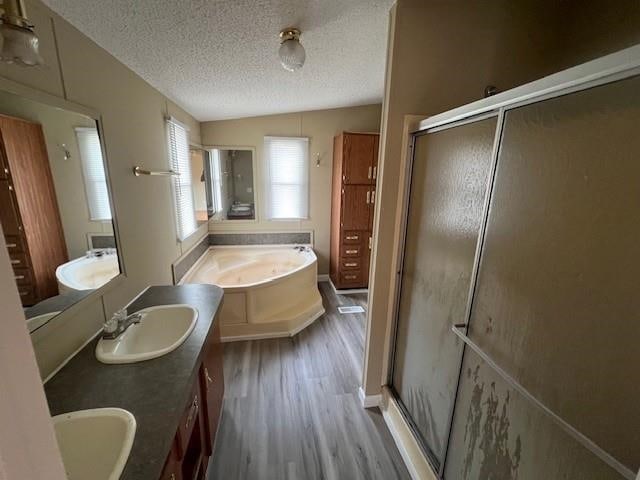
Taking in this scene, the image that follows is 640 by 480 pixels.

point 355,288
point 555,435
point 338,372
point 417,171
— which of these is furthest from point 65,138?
point 355,288

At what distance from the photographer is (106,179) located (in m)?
1.45

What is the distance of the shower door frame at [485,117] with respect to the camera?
0.66 meters

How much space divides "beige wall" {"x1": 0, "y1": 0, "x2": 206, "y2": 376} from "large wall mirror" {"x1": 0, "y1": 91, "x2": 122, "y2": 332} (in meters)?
0.08

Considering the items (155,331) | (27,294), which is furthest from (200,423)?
(27,294)

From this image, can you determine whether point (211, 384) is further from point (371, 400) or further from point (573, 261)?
point (573, 261)

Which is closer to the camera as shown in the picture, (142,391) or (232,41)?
(142,391)

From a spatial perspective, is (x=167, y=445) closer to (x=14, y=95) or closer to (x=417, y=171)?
(x=14, y=95)

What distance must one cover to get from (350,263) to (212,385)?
7.96ft

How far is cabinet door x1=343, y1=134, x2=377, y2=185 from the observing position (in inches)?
130

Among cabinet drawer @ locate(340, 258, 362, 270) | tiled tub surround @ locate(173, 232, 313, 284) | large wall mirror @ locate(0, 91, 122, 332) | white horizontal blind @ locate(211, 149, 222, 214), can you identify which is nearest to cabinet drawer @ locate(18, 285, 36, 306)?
large wall mirror @ locate(0, 91, 122, 332)

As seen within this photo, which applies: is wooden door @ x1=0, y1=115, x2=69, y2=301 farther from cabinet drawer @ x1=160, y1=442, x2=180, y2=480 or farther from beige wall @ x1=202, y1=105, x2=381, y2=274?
beige wall @ x1=202, y1=105, x2=381, y2=274

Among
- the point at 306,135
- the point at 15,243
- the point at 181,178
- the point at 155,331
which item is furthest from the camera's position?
the point at 306,135

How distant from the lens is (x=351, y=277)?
3.74 metres

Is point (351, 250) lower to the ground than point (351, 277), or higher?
higher
